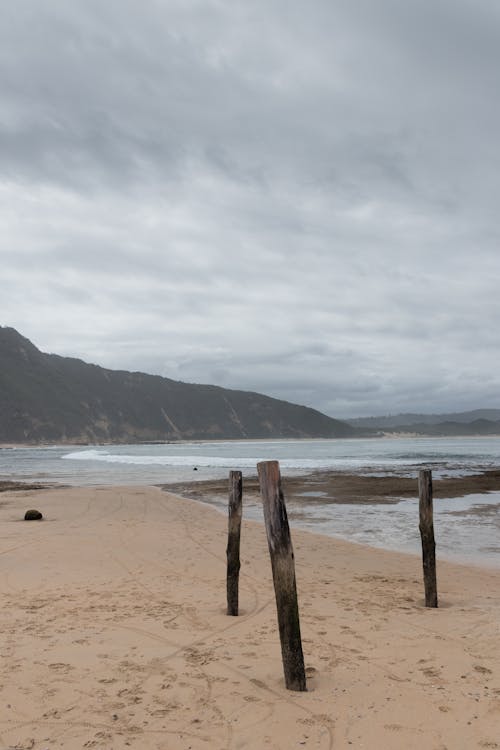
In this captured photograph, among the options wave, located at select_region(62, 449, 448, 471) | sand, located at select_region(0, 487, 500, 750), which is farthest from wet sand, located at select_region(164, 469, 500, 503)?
sand, located at select_region(0, 487, 500, 750)

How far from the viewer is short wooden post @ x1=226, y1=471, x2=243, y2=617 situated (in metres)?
7.99

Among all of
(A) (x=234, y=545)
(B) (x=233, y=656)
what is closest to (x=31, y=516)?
(A) (x=234, y=545)

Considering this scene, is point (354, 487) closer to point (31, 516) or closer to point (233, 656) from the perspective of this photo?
point (31, 516)

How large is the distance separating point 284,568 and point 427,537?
4.70m

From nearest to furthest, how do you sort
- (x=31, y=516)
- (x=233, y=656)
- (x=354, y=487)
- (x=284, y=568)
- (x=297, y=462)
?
(x=284, y=568) → (x=233, y=656) → (x=31, y=516) → (x=354, y=487) → (x=297, y=462)

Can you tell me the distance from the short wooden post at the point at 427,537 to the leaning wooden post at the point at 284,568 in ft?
13.2

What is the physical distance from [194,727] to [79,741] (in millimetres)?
890

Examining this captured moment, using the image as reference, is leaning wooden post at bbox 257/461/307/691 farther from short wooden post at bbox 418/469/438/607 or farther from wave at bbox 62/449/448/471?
wave at bbox 62/449/448/471

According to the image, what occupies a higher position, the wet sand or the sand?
the sand

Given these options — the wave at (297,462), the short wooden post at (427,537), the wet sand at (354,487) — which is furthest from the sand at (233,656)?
the wave at (297,462)

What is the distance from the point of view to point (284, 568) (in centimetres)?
530

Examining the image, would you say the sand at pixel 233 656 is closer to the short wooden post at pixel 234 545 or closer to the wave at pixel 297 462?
the short wooden post at pixel 234 545

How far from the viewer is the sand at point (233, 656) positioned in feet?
14.7

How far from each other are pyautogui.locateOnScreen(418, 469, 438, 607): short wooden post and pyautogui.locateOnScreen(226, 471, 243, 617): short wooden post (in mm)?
2916
